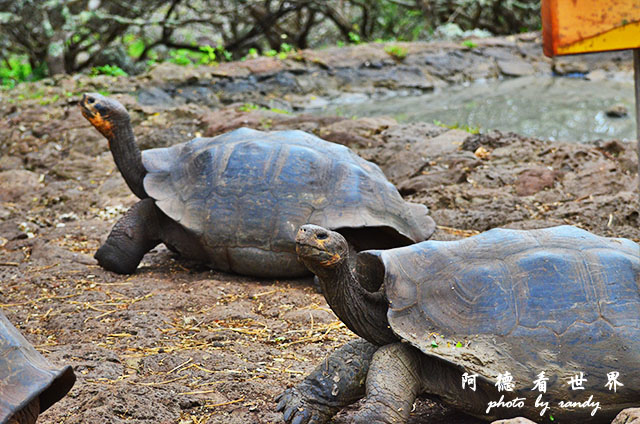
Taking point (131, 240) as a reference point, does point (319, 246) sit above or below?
above

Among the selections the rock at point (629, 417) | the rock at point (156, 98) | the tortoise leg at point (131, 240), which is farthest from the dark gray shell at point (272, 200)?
the rock at point (156, 98)

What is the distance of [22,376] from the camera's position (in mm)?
2098

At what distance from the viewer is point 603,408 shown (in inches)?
95.5

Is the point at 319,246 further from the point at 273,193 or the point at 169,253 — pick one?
the point at 169,253

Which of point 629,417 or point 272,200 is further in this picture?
point 272,200

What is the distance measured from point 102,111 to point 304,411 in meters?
3.05

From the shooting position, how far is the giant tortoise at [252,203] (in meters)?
4.54

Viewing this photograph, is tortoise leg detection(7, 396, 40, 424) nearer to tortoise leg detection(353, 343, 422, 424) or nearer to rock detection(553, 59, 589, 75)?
tortoise leg detection(353, 343, 422, 424)

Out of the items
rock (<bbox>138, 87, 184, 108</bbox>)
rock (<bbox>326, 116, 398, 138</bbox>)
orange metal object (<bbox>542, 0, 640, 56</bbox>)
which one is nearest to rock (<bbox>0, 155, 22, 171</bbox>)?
rock (<bbox>138, 87, 184, 108</bbox>)

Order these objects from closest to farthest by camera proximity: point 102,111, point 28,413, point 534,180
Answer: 1. point 28,413
2. point 102,111
3. point 534,180

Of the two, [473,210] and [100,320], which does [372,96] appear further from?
[100,320]

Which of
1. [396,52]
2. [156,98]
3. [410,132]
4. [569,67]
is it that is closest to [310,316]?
[410,132]

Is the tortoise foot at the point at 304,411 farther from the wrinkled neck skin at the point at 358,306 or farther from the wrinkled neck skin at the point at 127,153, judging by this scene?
the wrinkled neck skin at the point at 127,153

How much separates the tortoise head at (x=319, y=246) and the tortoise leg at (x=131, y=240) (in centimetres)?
256
